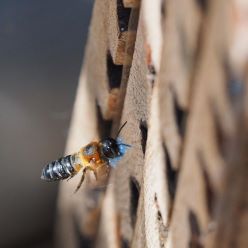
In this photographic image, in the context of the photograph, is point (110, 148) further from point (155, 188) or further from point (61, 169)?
point (155, 188)

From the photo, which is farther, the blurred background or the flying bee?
the blurred background

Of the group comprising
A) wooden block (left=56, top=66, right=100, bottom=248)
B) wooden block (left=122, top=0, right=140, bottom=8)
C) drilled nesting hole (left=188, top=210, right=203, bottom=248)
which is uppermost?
wooden block (left=122, top=0, right=140, bottom=8)

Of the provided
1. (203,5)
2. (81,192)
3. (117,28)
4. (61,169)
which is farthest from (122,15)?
(81,192)

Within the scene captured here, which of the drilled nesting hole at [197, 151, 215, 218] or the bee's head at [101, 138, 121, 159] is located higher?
the drilled nesting hole at [197, 151, 215, 218]

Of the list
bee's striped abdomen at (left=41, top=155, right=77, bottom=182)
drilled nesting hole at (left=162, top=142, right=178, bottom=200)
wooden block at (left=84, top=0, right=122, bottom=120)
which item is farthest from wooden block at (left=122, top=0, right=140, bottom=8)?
bee's striped abdomen at (left=41, top=155, right=77, bottom=182)

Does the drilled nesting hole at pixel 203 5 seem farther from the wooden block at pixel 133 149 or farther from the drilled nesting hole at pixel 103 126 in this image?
the drilled nesting hole at pixel 103 126

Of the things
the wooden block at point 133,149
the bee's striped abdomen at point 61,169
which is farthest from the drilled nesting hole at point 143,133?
the bee's striped abdomen at point 61,169

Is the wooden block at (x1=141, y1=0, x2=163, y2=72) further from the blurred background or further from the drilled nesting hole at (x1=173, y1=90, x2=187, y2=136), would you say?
the blurred background
